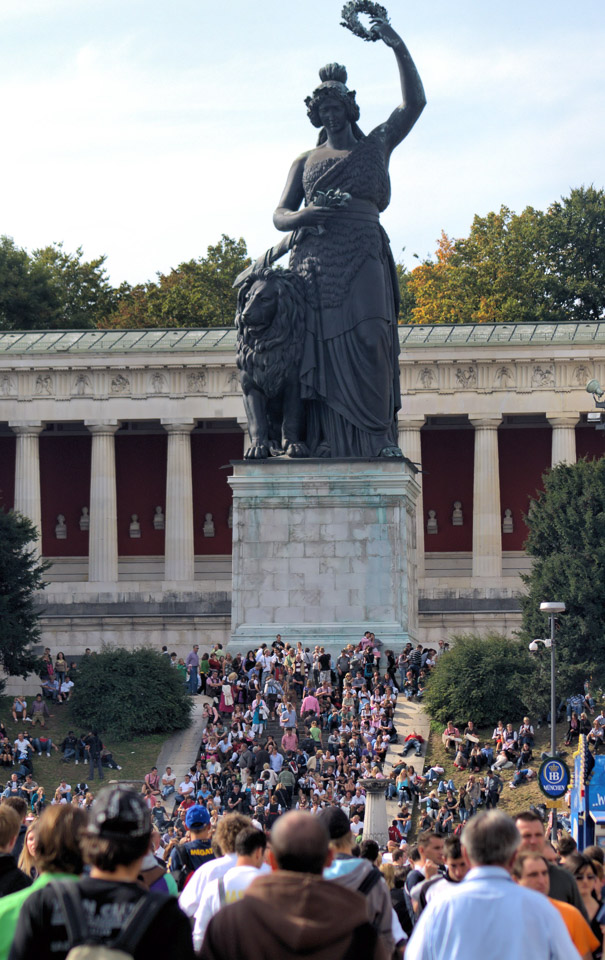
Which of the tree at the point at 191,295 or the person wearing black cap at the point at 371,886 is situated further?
the tree at the point at 191,295

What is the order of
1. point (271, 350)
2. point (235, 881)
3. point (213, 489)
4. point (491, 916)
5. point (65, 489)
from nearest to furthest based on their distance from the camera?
point (491, 916), point (235, 881), point (271, 350), point (213, 489), point (65, 489)

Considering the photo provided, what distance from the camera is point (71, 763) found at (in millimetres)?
40594

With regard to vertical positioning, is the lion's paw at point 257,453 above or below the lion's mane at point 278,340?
below

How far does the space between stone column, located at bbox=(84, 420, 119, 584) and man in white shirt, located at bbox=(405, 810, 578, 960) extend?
67866mm

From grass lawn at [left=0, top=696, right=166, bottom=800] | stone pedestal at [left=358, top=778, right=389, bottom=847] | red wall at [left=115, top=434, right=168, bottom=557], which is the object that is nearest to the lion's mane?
grass lawn at [left=0, top=696, right=166, bottom=800]

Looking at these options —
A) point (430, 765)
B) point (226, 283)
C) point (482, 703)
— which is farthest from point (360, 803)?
point (226, 283)

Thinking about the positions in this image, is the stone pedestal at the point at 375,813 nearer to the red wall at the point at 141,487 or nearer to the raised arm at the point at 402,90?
the raised arm at the point at 402,90

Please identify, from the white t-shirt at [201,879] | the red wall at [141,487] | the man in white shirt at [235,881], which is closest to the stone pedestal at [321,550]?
the white t-shirt at [201,879]

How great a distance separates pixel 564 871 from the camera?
10.8 m

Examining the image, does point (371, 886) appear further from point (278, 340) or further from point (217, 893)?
point (278, 340)

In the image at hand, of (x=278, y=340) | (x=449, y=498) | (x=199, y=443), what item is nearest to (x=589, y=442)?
(x=449, y=498)

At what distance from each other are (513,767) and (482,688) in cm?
360

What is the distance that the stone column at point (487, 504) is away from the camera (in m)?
75.1

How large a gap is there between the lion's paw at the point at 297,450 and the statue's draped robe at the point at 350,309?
60 centimetres
